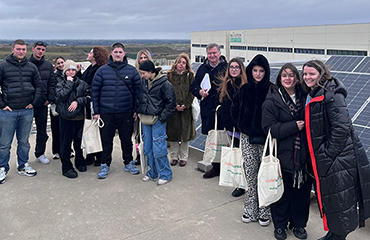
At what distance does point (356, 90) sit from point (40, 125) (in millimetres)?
5172

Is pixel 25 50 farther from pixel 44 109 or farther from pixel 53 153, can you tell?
pixel 53 153

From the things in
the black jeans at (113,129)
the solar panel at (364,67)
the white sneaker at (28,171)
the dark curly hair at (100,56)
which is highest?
the dark curly hair at (100,56)

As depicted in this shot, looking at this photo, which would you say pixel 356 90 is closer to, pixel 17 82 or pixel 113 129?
pixel 113 129

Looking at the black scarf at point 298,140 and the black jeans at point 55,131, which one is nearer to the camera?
the black scarf at point 298,140

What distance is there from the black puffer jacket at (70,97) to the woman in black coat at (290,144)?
9.81 feet

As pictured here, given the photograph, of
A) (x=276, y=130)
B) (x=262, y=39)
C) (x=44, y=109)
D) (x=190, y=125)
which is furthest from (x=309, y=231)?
(x=262, y=39)

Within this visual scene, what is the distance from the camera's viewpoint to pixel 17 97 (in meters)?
5.16

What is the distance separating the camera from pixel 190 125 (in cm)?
583

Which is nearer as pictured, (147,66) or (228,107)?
(228,107)

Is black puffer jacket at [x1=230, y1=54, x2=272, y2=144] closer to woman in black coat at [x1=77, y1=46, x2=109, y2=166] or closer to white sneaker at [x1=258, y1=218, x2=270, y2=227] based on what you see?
white sneaker at [x1=258, y1=218, x2=270, y2=227]

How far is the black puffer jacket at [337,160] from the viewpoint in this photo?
296 cm

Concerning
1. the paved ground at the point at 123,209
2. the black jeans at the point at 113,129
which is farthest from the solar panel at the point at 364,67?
the black jeans at the point at 113,129

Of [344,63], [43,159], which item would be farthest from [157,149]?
[344,63]

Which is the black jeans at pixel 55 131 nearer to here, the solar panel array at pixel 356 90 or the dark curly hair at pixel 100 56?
the dark curly hair at pixel 100 56
